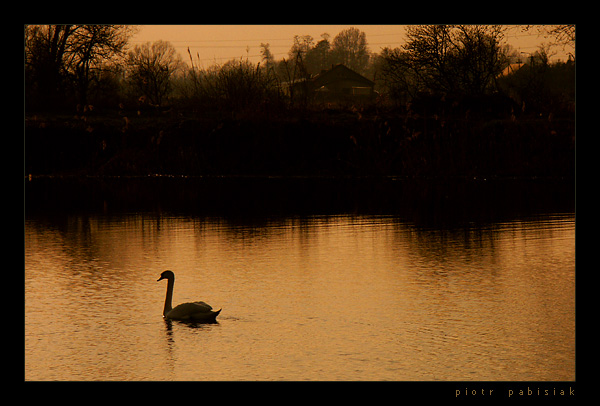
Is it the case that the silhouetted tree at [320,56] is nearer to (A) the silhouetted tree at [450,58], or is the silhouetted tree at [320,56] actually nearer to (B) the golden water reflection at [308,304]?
(A) the silhouetted tree at [450,58]

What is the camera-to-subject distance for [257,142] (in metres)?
36.7

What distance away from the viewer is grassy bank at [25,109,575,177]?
114 feet

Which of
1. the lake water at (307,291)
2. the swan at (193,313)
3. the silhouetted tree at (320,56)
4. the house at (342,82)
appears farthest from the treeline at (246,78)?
the silhouetted tree at (320,56)

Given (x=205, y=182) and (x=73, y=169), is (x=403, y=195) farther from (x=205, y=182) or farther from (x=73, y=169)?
(x=73, y=169)

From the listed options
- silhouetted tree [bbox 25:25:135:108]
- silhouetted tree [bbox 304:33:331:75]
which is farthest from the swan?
silhouetted tree [bbox 304:33:331:75]

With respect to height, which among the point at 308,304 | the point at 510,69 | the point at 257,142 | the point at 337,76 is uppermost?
the point at 337,76

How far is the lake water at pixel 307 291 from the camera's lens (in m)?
9.56

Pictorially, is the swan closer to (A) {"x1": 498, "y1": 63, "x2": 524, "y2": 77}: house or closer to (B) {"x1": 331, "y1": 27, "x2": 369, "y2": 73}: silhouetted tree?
(A) {"x1": 498, "y1": 63, "x2": 524, "y2": 77}: house

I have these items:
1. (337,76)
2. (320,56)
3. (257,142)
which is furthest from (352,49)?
(257,142)

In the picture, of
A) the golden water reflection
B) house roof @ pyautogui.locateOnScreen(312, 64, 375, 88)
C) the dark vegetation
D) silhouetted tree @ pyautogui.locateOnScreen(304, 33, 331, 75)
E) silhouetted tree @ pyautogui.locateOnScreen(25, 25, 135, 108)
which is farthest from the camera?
silhouetted tree @ pyautogui.locateOnScreen(304, 33, 331, 75)

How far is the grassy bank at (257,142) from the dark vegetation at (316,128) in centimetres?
4

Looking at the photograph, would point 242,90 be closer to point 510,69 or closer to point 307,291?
point 307,291

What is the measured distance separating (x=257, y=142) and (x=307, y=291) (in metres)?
24.1

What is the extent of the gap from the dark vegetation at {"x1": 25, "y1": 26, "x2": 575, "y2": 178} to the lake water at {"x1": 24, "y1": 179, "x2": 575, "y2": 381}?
385 inches
